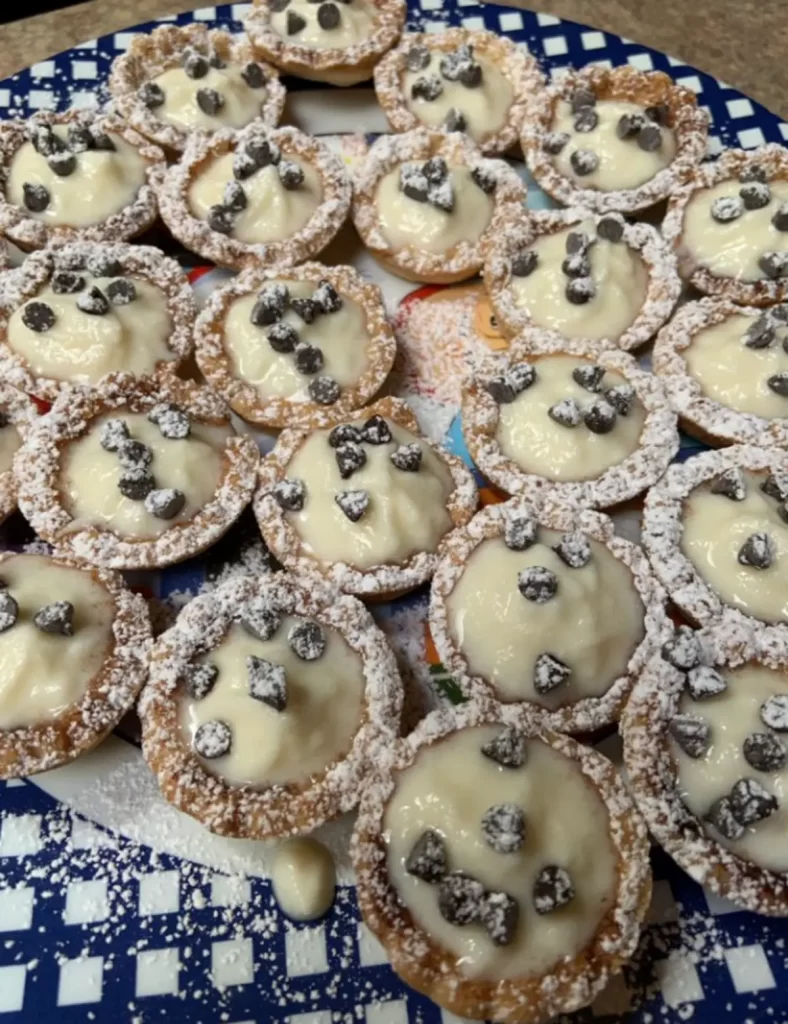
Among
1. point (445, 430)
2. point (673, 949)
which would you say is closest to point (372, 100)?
point (445, 430)

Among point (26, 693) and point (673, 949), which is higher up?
point (26, 693)

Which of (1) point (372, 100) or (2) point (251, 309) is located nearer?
(2) point (251, 309)

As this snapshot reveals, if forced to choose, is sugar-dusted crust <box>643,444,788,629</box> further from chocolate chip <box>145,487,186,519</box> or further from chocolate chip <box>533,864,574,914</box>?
chocolate chip <box>145,487,186,519</box>

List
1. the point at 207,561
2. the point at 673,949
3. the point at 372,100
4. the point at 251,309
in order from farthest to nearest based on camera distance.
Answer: the point at 372,100 < the point at 251,309 < the point at 207,561 < the point at 673,949

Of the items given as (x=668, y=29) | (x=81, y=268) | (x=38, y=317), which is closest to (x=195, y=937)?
(x=38, y=317)

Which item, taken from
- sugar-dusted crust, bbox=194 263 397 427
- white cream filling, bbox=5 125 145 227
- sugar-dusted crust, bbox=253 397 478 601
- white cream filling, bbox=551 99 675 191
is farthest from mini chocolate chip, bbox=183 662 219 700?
white cream filling, bbox=551 99 675 191

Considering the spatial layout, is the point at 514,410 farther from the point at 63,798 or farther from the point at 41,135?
the point at 41,135

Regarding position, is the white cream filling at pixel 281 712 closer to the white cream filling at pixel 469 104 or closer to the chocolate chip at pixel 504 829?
the chocolate chip at pixel 504 829
